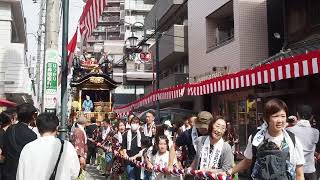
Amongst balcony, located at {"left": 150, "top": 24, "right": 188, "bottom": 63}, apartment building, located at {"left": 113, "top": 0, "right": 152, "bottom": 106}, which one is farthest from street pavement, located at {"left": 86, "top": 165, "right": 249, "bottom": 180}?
apartment building, located at {"left": 113, "top": 0, "right": 152, "bottom": 106}

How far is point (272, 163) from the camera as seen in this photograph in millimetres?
3711

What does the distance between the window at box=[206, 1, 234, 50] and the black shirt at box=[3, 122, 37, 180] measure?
15.4m

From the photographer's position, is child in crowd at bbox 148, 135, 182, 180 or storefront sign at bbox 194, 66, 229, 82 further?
storefront sign at bbox 194, 66, 229, 82

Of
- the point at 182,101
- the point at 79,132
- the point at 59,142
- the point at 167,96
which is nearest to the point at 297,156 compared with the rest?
the point at 59,142

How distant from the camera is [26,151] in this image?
4230 mm

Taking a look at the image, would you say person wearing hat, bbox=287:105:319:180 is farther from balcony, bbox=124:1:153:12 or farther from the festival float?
balcony, bbox=124:1:153:12

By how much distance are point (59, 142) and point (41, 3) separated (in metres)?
17.4

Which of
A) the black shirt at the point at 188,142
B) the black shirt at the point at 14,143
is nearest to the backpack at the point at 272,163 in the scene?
the black shirt at the point at 188,142

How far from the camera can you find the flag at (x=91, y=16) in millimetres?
9258

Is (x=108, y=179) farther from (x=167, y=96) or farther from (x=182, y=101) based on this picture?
(x=182, y=101)

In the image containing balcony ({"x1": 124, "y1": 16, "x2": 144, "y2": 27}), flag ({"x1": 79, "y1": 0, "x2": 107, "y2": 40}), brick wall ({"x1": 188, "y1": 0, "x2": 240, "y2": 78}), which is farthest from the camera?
balcony ({"x1": 124, "y1": 16, "x2": 144, "y2": 27})

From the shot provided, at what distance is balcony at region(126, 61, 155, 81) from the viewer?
4844cm

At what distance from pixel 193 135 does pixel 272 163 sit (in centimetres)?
255

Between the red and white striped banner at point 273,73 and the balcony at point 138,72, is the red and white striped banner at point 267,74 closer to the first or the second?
the red and white striped banner at point 273,73
